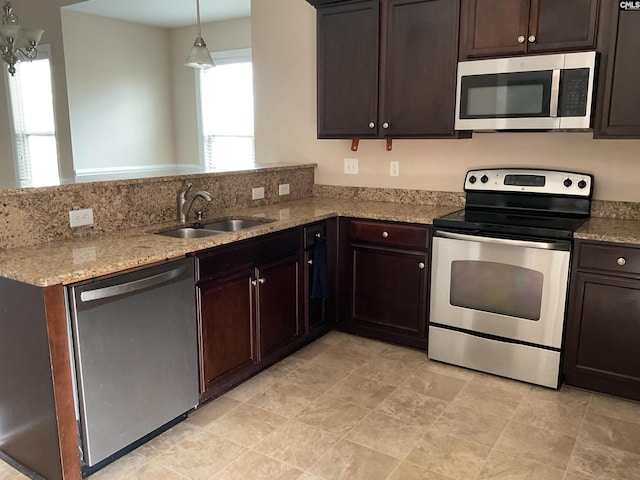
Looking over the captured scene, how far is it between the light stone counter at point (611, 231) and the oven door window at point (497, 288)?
0.31 m

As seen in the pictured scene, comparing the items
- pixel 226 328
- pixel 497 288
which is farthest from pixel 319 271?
pixel 497 288

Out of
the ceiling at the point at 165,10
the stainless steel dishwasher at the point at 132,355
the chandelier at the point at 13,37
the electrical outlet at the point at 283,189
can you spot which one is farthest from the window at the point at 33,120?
the stainless steel dishwasher at the point at 132,355

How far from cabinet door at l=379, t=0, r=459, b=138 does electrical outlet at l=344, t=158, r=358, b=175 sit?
0.59 m

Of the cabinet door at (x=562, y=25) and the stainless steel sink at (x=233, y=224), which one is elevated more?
the cabinet door at (x=562, y=25)

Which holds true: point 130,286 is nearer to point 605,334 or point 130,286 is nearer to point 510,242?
point 510,242

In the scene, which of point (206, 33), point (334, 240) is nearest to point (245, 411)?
point (334, 240)

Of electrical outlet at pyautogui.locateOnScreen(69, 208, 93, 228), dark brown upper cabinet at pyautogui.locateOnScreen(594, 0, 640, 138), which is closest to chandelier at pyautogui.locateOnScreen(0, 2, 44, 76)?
electrical outlet at pyautogui.locateOnScreen(69, 208, 93, 228)

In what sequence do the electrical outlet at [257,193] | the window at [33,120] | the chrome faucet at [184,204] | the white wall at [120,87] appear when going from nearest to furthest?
the chrome faucet at [184,204] < the electrical outlet at [257,193] < the white wall at [120,87] < the window at [33,120]

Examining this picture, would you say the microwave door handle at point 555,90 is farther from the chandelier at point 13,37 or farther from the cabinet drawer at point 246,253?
the chandelier at point 13,37

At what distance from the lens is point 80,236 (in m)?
2.50

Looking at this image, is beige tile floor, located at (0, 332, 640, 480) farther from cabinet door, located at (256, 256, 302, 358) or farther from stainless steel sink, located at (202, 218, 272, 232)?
stainless steel sink, located at (202, 218, 272, 232)

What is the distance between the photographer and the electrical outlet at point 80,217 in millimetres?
2461

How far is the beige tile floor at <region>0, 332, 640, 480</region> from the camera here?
2.16 metres

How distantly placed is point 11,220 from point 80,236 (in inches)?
12.7
